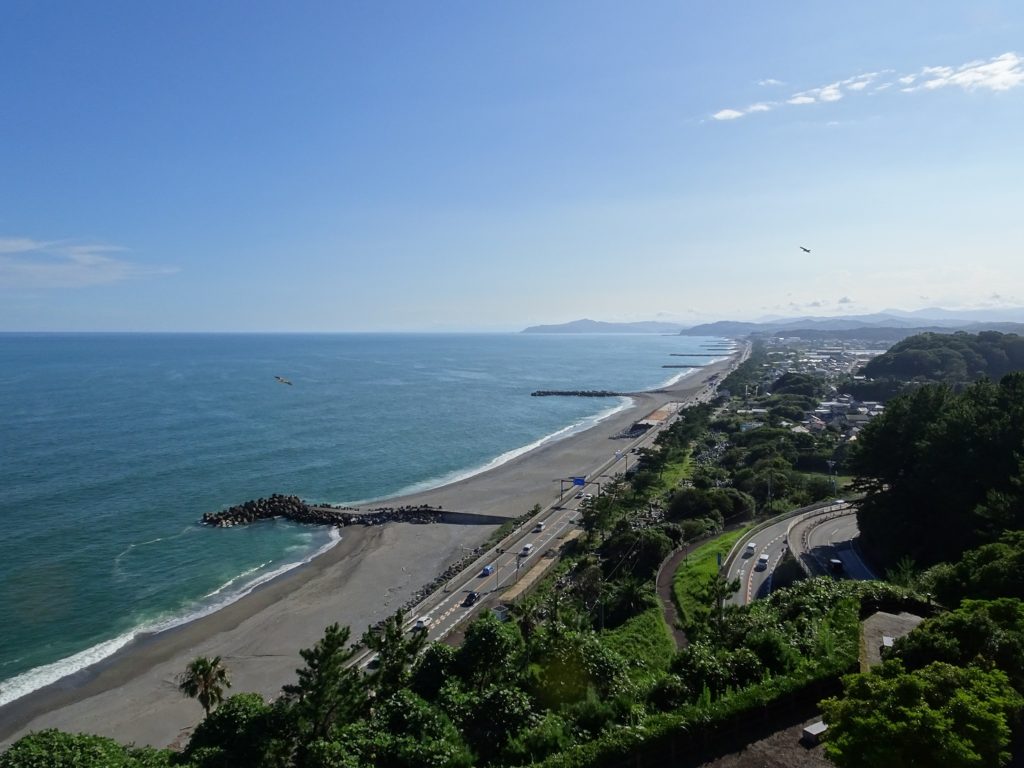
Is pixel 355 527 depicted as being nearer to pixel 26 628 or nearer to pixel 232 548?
pixel 232 548

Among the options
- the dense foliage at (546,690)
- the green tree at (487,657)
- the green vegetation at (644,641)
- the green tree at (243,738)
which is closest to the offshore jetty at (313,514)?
the dense foliage at (546,690)

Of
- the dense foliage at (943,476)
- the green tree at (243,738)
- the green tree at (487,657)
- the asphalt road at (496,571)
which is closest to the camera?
the green tree at (243,738)

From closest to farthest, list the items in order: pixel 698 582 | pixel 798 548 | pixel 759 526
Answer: pixel 698 582
pixel 798 548
pixel 759 526

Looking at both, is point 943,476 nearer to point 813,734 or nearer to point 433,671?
point 813,734

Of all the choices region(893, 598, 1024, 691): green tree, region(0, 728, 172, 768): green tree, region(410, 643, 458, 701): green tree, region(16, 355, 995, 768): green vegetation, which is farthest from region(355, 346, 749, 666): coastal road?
region(893, 598, 1024, 691): green tree

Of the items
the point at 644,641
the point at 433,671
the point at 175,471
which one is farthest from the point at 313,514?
the point at 433,671

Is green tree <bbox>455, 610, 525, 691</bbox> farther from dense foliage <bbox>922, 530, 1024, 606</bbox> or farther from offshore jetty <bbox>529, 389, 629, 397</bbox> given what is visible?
offshore jetty <bbox>529, 389, 629, 397</bbox>

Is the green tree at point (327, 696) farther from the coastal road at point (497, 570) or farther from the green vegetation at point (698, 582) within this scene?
the green vegetation at point (698, 582)
